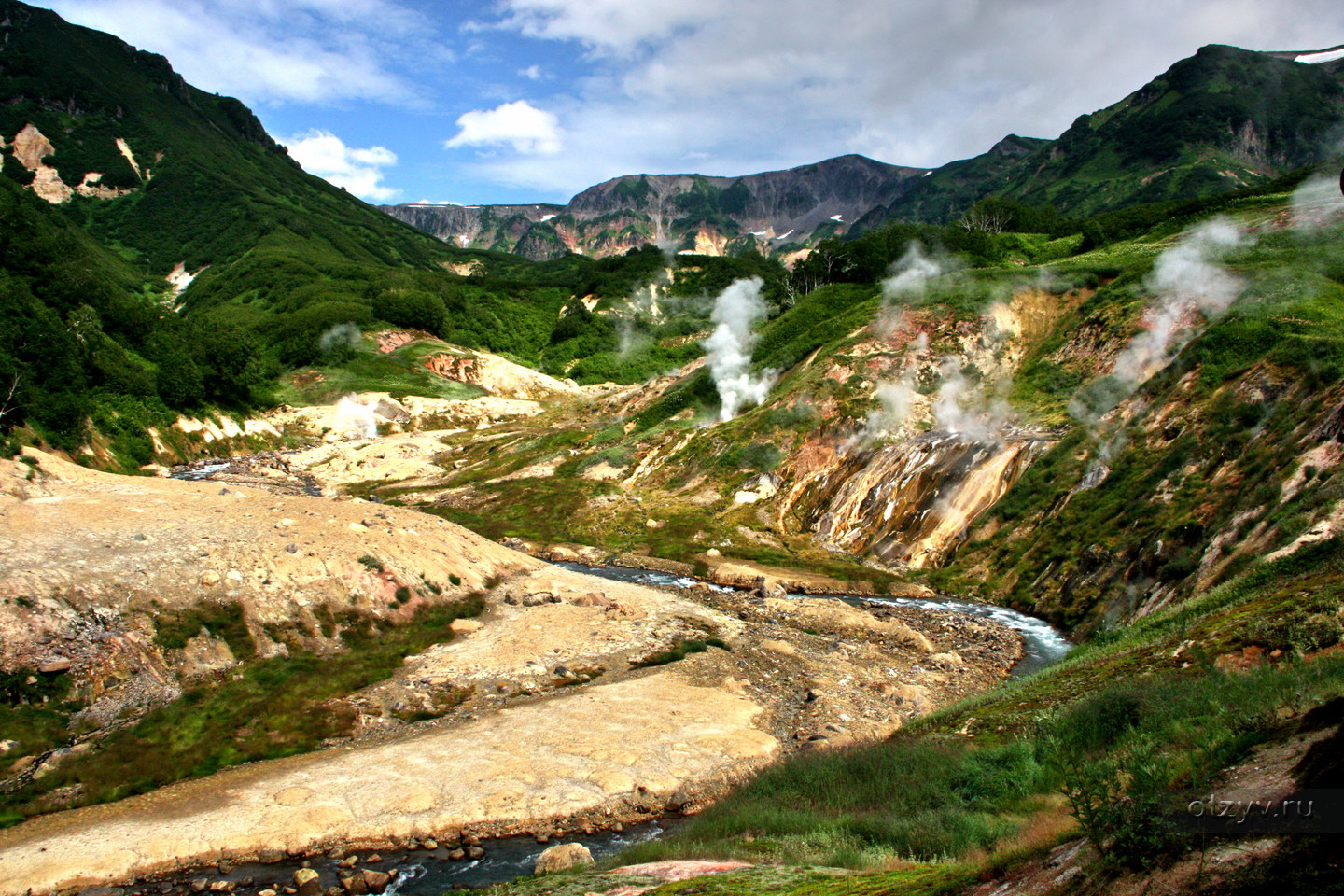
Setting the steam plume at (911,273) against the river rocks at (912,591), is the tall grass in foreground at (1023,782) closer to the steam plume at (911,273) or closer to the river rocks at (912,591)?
the river rocks at (912,591)

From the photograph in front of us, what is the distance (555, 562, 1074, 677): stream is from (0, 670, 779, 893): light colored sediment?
1183cm

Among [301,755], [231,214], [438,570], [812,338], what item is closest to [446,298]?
[231,214]

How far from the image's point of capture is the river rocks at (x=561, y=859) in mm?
12469

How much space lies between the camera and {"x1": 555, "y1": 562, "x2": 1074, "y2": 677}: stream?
1008 inches

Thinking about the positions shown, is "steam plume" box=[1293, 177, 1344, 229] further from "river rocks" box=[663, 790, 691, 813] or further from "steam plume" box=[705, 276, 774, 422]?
"river rocks" box=[663, 790, 691, 813]

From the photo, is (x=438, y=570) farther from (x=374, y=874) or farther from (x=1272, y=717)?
(x=1272, y=717)

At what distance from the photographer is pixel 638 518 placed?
47.6 meters

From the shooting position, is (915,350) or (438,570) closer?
(438,570)

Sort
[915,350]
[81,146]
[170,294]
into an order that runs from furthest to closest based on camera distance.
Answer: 1. [81,146]
2. [170,294]
3. [915,350]

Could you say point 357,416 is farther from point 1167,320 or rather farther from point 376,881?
point 1167,320

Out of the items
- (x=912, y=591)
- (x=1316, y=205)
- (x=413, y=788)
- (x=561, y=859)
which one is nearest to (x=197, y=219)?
(x=912, y=591)

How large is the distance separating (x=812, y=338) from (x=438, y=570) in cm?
4369

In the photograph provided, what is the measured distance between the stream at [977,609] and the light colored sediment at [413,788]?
11.8 metres

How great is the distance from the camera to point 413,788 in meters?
15.9
